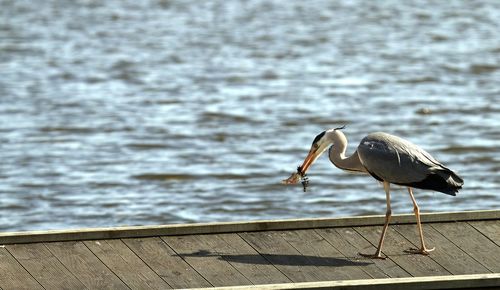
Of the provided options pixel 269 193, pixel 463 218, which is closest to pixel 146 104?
pixel 269 193

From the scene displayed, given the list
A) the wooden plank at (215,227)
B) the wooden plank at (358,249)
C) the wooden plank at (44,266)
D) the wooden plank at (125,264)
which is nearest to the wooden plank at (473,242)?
the wooden plank at (215,227)

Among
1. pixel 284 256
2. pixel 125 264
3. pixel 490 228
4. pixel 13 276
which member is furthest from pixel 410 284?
pixel 13 276

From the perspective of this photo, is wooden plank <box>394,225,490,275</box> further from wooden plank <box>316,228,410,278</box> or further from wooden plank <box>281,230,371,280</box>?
wooden plank <box>281,230,371,280</box>

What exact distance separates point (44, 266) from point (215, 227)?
1200 millimetres

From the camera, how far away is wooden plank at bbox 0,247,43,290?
24.4 ft

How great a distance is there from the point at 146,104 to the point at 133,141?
91.4 inches

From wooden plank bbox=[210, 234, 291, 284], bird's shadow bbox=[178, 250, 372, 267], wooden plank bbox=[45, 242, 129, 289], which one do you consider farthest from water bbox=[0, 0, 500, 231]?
bird's shadow bbox=[178, 250, 372, 267]

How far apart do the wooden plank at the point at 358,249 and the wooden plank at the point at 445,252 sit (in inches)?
11.6

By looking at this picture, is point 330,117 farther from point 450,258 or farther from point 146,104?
point 450,258

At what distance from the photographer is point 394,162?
802 centimetres

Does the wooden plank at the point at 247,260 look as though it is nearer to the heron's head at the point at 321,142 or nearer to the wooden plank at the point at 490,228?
the heron's head at the point at 321,142

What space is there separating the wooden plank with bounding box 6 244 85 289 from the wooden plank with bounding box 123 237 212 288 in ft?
1.65

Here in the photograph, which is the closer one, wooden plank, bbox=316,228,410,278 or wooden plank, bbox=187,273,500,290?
wooden plank, bbox=187,273,500,290

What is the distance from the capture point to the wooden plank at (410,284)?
7270mm
